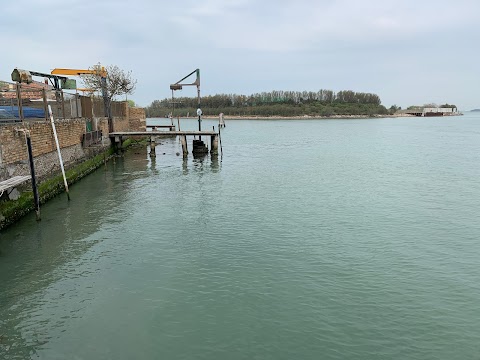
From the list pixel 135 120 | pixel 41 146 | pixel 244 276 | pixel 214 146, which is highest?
pixel 135 120

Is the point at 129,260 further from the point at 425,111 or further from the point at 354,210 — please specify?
the point at 425,111

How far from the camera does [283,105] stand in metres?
156

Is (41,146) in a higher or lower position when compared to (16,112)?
lower

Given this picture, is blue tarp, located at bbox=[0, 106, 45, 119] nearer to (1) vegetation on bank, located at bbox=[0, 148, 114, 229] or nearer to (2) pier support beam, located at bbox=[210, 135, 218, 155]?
(1) vegetation on bank, located at bbox=[0, 148, 114, 229]

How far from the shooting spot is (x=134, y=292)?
312 inches

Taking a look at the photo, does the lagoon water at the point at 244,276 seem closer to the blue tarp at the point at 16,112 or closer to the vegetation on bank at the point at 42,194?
the vegetation on bank at the point at 42,194

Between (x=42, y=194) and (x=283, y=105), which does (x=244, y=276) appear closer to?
(x=42, y=194)

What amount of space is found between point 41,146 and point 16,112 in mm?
1404

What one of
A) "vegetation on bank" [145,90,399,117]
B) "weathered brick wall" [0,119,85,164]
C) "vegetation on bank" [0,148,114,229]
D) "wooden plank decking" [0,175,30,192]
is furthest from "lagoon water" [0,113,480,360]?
"vegetation on bank" [145,90,399,117]

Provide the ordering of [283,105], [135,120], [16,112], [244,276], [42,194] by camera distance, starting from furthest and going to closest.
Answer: [283,105] → [135,120] → [42,194] → [16,112] → [244,276]

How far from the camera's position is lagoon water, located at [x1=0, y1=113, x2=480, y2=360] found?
20.8 feet

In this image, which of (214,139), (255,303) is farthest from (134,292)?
(214,139)

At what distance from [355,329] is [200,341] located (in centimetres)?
259

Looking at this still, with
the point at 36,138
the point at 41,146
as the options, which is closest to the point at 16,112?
the point at 36,138
